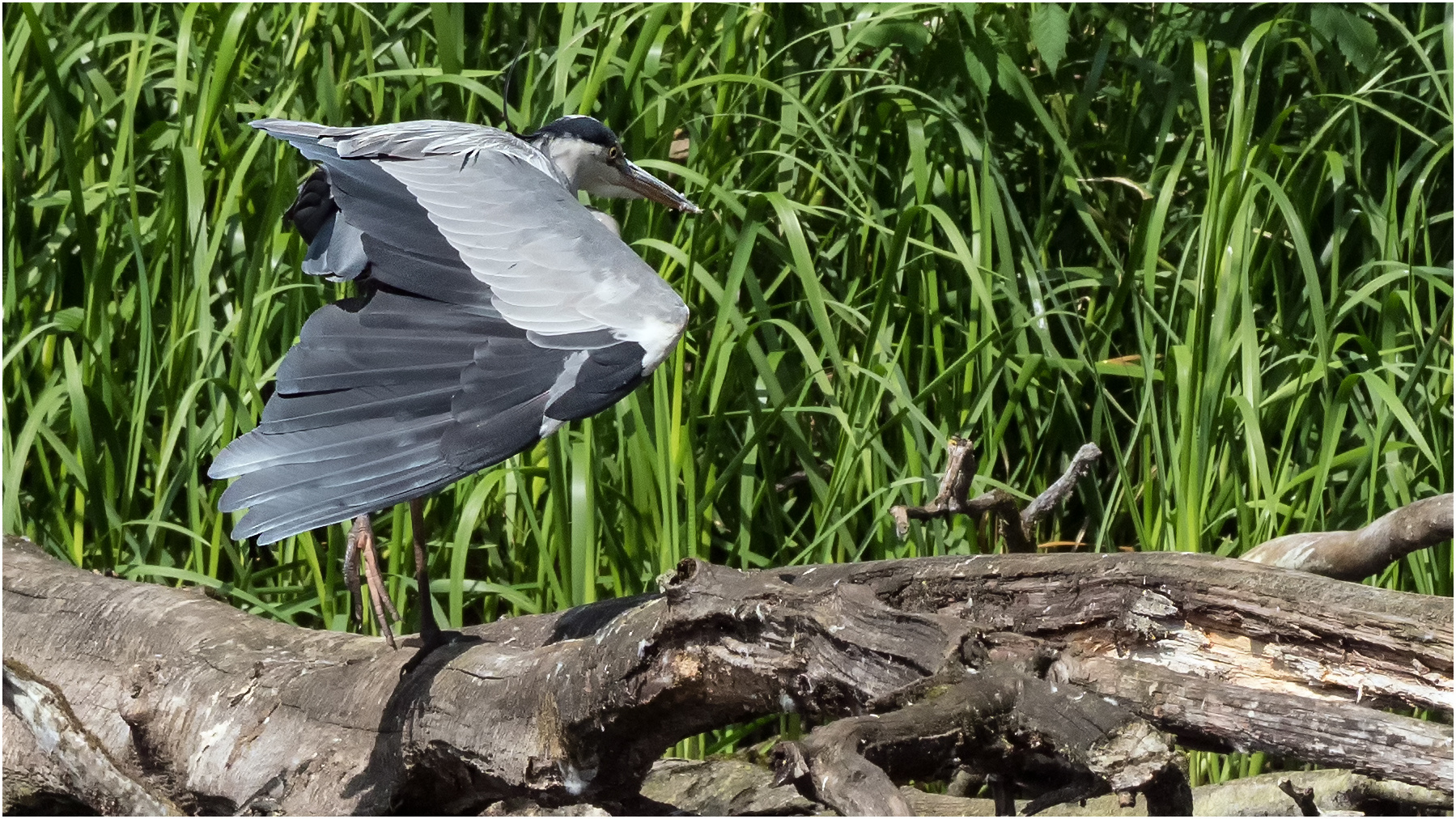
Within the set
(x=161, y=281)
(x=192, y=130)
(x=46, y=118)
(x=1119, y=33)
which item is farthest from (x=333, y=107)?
(x=1119, y=33)

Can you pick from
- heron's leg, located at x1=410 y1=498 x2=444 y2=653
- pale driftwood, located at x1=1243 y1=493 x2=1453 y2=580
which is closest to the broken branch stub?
pale driftwood, located at x1=1243 y1=493 x2=1453 y2=580

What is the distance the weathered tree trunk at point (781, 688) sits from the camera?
1.33 metres

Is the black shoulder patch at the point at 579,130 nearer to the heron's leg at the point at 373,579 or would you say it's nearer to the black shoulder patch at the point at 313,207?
the black shoulder patch at the point at 313,207

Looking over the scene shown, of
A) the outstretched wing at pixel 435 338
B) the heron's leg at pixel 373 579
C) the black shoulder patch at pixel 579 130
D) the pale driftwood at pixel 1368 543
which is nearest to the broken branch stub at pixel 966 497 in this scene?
the pale driftwood at pixel 1368 543

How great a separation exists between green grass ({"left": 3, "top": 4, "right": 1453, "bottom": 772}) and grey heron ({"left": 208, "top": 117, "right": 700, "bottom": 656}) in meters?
0.48

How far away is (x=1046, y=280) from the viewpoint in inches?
106

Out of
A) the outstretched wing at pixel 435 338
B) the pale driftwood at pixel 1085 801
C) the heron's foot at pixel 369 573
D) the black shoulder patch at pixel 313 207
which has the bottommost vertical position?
the pale driftwood at pixel 1085 801

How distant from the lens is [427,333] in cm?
178

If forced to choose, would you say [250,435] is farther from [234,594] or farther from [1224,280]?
[1224,280]

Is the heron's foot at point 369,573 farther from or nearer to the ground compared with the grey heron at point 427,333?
nearer to the ground

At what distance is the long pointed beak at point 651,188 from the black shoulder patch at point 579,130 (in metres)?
0.08

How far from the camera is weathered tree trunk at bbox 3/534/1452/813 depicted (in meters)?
1.33

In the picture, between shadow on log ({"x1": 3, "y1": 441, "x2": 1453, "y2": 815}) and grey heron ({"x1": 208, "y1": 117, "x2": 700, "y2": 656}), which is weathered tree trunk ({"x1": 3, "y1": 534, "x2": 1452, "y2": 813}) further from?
grey heron ({"x1": 208, "y1": 117, "x2": 700, "y2": 656})

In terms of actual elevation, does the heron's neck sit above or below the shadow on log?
above
